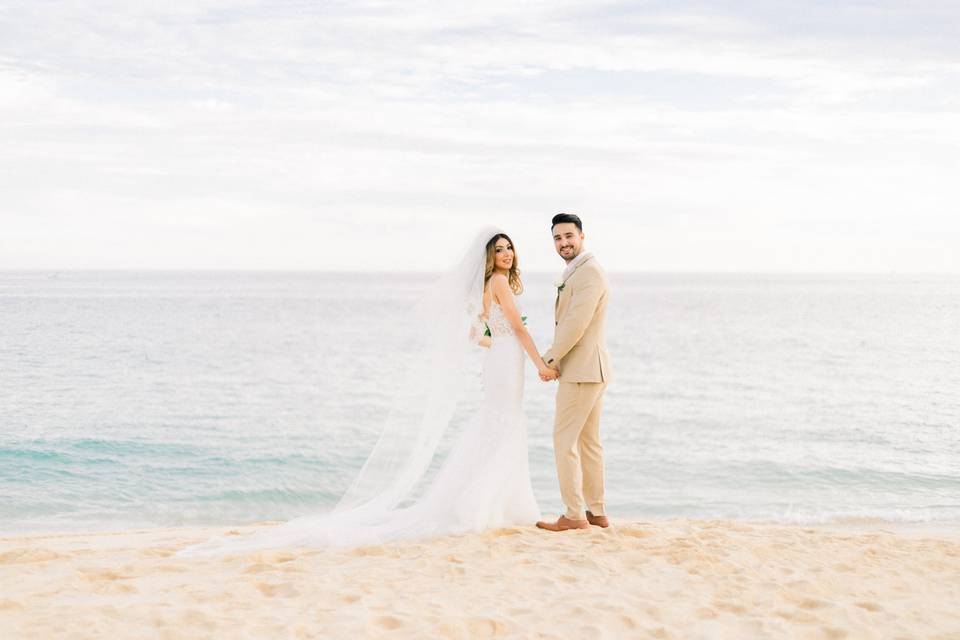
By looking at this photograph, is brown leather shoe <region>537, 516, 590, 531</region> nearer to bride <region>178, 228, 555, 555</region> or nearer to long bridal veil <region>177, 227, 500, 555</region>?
bride <region>178, 228, 555, 555</region>

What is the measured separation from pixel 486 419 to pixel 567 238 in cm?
152

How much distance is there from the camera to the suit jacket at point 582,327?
631 cm

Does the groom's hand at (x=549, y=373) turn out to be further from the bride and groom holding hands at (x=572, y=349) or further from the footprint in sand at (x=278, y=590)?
the footprint in sand at (x=278, y=590)

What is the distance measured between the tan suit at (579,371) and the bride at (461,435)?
0.20m

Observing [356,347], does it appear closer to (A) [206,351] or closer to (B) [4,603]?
(A) [206,351]

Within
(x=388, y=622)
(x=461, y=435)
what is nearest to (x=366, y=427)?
(x=461, y=435)

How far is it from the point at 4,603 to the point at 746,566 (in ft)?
14.6

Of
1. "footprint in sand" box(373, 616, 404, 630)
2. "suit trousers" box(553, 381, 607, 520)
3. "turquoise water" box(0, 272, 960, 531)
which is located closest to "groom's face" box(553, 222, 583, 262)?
"suit trousers" box(553, 381, 607, 520)

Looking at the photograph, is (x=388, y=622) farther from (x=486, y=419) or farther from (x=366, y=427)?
(x=366, y=427)

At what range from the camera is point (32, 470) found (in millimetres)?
12547

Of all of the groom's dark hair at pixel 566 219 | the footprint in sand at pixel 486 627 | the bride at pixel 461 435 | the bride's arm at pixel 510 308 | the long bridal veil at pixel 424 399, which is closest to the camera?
the footprint in sand at pixel 486 627

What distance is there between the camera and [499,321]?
6691 millimetres

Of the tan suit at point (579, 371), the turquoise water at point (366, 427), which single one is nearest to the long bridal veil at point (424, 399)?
the tan suit at point (579, 371)

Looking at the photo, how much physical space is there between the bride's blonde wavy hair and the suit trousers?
2.75 ft
